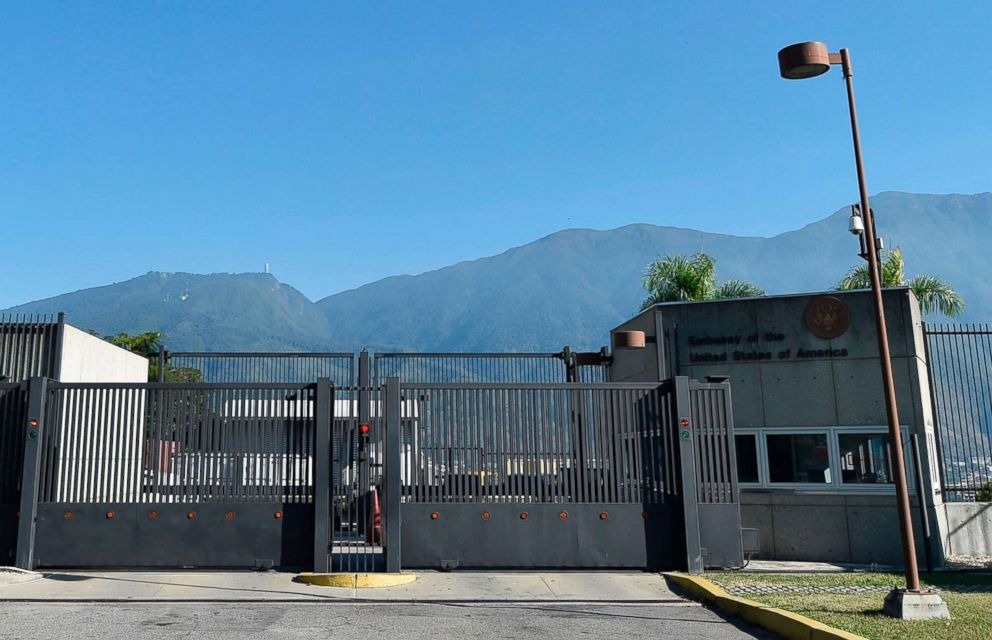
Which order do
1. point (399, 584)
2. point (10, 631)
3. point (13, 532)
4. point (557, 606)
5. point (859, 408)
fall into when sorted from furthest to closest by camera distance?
point (859, 408) < point (13, 532) < point (399, 584) < point (557, 606) < point (10, 631)

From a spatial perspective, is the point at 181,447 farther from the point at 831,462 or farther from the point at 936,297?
the point at 936,297

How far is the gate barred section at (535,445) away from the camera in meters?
12.6

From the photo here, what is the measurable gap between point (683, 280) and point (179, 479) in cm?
2441

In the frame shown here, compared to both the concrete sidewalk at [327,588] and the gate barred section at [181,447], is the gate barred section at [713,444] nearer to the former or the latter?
the concrete sidewalk at [327,588]

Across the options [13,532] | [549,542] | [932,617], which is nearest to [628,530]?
[549,542]

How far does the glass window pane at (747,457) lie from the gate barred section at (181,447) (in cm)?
771

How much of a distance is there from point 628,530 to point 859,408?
5071 mm

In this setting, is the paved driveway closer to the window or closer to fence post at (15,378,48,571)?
fence post at (15,378,48,571)

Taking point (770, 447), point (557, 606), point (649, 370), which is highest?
point (649, 370)

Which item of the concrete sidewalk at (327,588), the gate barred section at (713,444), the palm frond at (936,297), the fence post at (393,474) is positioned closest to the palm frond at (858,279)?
the palm frond at (936,297)

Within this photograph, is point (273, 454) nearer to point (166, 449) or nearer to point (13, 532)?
point (166, 449)

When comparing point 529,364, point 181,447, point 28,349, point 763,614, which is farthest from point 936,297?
point 28,349

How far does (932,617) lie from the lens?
8555 mm

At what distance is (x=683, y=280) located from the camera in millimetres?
33406
